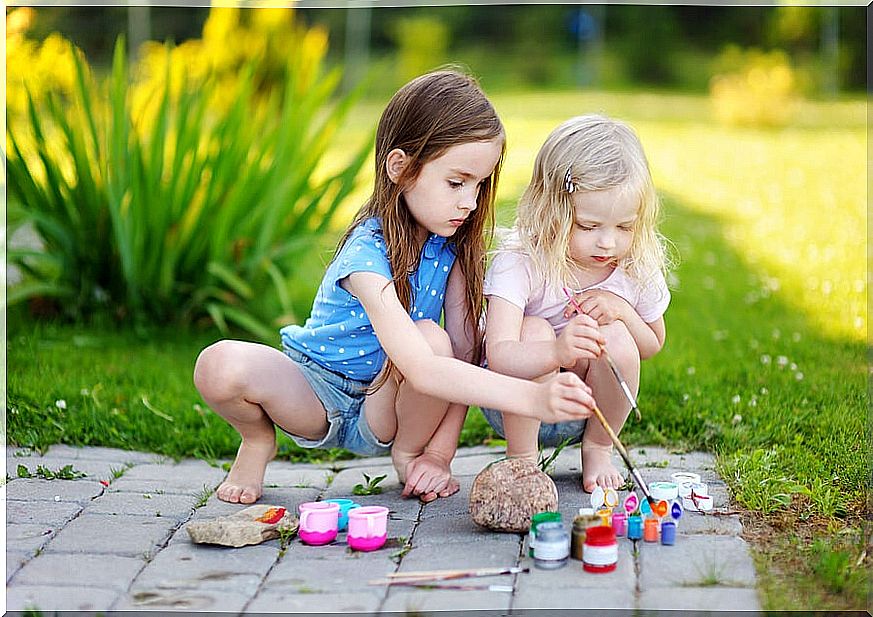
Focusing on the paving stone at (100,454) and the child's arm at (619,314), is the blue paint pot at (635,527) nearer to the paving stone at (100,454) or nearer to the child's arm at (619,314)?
the child's arm at (619,314)

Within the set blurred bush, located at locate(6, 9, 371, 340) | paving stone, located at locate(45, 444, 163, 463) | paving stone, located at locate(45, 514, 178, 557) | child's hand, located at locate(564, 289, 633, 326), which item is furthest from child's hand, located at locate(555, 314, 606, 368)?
blurred bush, located at locate(6, 9, 371, 340)

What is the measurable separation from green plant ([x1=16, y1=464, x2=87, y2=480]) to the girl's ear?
1.04m

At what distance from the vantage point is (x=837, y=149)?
891cm

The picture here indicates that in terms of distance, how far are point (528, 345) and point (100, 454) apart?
121 cm

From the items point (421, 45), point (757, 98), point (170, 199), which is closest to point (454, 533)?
point (170, 199)

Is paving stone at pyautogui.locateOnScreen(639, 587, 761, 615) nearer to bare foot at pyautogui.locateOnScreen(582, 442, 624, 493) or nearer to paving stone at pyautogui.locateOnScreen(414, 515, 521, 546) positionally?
paving stone at pyautogui.locateOnScreen(414, 515, 521, 546)

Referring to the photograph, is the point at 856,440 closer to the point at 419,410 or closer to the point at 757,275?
the point at 419,410

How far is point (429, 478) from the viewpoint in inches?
95.9

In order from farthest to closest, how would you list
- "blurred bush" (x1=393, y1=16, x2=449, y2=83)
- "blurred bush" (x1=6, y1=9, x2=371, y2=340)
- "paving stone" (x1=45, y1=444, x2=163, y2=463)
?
1. "blurred bush" (x1=393, y1=16, x2=449, y2=83)
2. "blurred bush" (x1=6, y1=9, x2=371, y2=340)
3. "paving stone" (x1=45, y1=444, x2=163, y2=463)

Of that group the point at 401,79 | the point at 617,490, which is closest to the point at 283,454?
the point at 617,490

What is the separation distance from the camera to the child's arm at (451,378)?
200 centimetres

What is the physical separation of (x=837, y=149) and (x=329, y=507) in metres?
7.76

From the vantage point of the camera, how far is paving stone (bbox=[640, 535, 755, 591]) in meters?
1.90

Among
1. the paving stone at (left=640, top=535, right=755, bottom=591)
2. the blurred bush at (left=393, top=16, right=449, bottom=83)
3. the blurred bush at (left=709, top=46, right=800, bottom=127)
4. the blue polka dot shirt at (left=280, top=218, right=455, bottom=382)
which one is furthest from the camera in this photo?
the blurred bush at (left=393, top=16, right=449, bottom=83)
